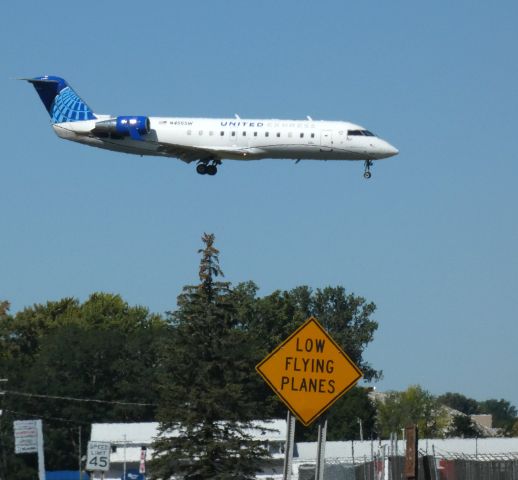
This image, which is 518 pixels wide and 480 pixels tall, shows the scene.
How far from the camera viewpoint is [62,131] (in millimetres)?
67188

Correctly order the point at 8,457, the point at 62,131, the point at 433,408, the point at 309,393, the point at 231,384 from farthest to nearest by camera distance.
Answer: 1. the point at 433,408
2. the point at 8,457
3. the point at 62,131
4. the point at 231,384
5. the point at 309,393

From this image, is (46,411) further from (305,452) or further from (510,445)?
(510,445)

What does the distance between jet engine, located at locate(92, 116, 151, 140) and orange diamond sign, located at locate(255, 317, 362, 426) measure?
45.2m

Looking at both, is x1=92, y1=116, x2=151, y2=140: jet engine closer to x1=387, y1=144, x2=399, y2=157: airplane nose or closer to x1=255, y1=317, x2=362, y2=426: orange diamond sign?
x1=387, y1=144, x2=399, y2=157: airplane nose

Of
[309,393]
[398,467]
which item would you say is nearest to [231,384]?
[398,467]

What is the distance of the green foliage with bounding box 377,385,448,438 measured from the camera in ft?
356

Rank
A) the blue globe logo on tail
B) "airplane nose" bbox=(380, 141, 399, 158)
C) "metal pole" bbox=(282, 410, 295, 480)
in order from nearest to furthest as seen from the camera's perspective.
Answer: "metal pole" bbox=(282, 410, 295, 480)
"airplane nose" bbox=(380, 141, 399, 158)
the blue globe logo on tail

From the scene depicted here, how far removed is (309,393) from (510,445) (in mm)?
44363

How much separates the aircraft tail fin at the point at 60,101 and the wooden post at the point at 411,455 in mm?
48204

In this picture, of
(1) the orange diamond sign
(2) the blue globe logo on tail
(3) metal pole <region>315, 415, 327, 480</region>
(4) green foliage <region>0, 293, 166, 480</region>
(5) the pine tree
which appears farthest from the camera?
(4) green foliage <region>0, 293, 166, 480</region>

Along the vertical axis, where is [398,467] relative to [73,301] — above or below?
below

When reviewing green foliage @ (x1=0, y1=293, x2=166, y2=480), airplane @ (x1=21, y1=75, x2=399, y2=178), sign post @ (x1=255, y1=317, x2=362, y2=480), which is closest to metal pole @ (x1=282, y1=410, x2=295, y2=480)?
sign post @ (x1=255, y1=317, x2=362, y2=480)

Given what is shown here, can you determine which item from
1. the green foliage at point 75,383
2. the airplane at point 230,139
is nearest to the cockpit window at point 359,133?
the airplane at point 230,139

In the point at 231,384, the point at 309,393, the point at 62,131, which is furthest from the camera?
the point at 62,131
